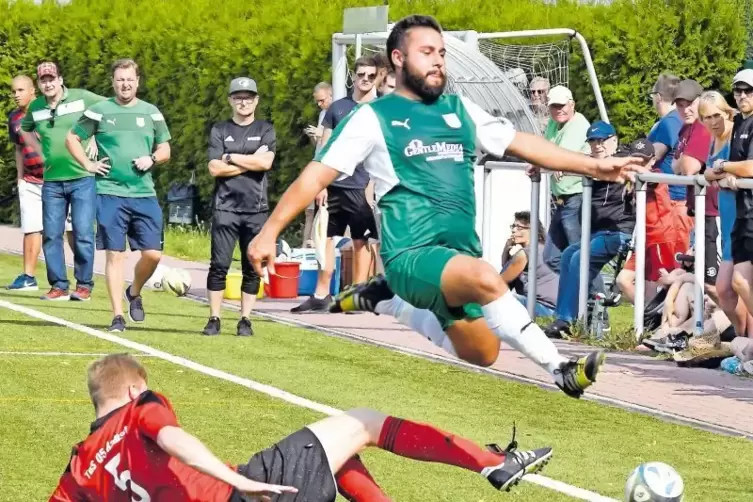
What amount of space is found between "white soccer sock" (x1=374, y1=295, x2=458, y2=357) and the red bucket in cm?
900

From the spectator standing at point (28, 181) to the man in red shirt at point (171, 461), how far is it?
36.6 ft

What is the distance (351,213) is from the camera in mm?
15883

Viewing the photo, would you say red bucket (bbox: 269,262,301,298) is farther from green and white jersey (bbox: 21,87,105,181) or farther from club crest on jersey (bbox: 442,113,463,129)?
club crest on jersey (bbox: 442,113,463,129)

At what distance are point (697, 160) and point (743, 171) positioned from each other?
1649mm

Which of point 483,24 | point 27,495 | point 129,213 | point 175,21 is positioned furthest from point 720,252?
point 175,21

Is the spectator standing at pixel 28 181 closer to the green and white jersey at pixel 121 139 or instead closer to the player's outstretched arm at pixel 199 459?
the green and white jersey at pixel 121 139

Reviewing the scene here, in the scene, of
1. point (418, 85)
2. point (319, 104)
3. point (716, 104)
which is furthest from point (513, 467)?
point (319, 104)

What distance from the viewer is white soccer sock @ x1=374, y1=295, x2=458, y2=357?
774cm

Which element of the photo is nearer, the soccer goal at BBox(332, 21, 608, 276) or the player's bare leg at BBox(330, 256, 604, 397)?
the player's bare leg at BBox(330, 256, 604, 397)

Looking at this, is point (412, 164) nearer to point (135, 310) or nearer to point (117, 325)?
point (117, 325)

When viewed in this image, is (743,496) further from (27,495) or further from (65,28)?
(65,28)

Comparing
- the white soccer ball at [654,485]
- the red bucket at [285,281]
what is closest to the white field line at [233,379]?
the white soccer ball at [654,485]

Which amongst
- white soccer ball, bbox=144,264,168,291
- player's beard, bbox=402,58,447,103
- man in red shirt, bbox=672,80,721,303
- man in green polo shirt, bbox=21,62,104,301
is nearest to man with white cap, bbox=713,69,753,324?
man in red shirt, bbox=672,80,721,303

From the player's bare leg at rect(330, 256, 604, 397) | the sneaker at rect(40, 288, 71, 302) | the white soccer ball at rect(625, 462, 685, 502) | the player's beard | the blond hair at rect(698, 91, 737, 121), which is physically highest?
the player's beard
